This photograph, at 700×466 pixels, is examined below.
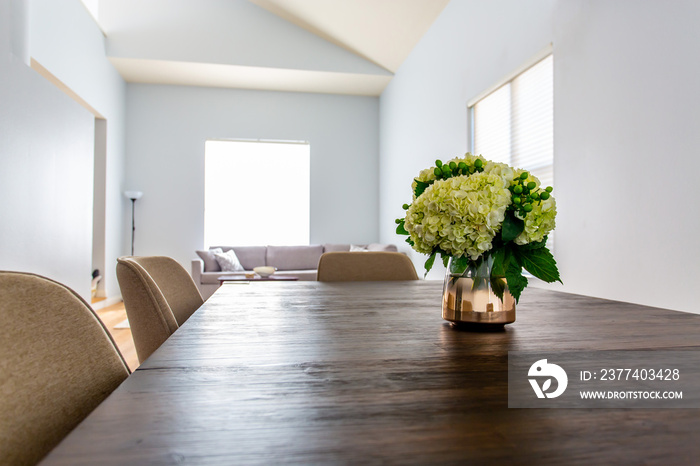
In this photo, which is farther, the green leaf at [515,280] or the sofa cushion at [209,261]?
the sofa cushion at [209,261]

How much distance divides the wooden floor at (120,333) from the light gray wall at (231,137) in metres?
1.39

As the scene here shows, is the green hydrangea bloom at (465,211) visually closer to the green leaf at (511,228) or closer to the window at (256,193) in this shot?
the green leaf at (511,228)

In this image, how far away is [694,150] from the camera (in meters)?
2.04

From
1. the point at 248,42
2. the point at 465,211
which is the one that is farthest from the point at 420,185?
the point at 248,42

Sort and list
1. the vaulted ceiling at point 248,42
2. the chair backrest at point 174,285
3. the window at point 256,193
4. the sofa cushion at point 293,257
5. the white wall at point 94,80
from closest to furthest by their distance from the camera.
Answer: the chair backrest at point 174,285
the white wall at point 94,80
the vaulted ceiling at point 248,42
the sofa cushion at point 293,257
the window at point 256,193

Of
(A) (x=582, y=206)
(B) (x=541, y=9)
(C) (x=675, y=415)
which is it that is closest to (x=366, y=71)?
(B) (x=541, y=9)

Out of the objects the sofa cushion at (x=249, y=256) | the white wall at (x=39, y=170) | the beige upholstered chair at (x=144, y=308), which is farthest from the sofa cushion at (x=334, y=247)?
the beige upholstered chair at (x=144, y=308)

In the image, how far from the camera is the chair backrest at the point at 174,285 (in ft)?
4.42

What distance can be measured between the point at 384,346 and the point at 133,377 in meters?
0.35

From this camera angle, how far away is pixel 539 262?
0.82 metres

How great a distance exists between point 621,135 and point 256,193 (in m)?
5.43

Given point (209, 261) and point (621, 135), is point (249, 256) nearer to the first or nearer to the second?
point (209, 261)

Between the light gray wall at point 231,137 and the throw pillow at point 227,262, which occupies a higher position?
the light gray wall at point 231,137

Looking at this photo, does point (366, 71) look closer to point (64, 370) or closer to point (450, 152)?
point (450, 152)
